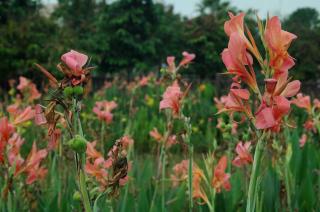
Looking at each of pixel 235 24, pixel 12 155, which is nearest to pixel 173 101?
pixel 12 155

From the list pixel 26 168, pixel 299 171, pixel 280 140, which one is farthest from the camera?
pixel 299 171

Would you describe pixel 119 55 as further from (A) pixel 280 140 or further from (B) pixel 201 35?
(A) pixel 280 140

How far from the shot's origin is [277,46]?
68 centimetres

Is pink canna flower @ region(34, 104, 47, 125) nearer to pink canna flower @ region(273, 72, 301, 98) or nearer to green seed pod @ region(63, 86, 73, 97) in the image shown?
green seed pod @ region(63, 86, 73, 97)

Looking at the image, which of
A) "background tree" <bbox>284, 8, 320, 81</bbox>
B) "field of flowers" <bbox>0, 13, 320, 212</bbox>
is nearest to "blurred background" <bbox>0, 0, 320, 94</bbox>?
"background tree" <bbox>284, 8, 320, 81</bbox>

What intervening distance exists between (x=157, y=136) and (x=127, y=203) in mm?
456

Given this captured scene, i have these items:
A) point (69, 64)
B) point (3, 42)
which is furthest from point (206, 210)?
point (3, 42)

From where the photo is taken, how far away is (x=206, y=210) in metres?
1.53

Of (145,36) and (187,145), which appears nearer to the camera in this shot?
(187,145)

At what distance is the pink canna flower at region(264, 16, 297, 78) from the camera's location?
2.23 ft

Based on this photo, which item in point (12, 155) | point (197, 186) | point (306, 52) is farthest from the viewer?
point (306, 52)

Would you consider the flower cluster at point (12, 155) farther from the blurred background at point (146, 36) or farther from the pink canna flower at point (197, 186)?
the blurred background at point (146, 36)

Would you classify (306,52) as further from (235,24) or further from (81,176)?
(81,176)

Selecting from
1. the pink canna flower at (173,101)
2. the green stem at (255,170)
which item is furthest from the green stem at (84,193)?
the pink canna flower at (173,101)
